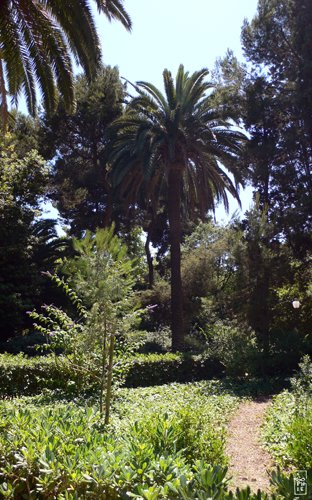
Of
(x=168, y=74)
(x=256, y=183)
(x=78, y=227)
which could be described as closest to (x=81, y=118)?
(x=78, y=227)

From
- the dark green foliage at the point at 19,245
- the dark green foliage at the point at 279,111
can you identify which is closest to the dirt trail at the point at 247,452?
the dark green foliage at the point at 279,111

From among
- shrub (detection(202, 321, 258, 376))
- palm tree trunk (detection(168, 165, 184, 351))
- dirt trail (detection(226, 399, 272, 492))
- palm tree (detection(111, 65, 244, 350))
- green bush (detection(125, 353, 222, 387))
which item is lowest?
dirt trail (detection(226, 399, 272, 492))

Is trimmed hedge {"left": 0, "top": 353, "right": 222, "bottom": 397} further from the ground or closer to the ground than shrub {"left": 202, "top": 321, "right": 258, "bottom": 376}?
closer to the ground

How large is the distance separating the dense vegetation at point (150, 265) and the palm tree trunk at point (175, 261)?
63 millimetres

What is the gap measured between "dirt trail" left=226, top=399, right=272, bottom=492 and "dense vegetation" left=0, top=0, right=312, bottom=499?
25 cm

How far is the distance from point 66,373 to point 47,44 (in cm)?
746

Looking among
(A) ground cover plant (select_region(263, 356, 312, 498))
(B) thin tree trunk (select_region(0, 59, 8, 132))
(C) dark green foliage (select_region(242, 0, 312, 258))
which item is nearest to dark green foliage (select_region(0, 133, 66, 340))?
(C) dark green foliage (select_region(242, 0, 312, 258))

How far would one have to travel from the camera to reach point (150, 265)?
35312mm

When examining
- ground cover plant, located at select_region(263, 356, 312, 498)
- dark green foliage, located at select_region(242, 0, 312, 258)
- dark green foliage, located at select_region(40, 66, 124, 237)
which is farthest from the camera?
dark green foliage, located at select_region(40, 66, 124, 237)

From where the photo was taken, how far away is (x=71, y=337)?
995 cm

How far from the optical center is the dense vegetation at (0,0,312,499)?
197 inches

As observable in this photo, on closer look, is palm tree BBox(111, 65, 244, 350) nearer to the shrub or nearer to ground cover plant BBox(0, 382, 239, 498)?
the shrub

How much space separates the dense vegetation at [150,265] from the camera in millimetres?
5000

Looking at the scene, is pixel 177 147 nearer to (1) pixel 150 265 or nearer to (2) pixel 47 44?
(2) pixel 47 44
